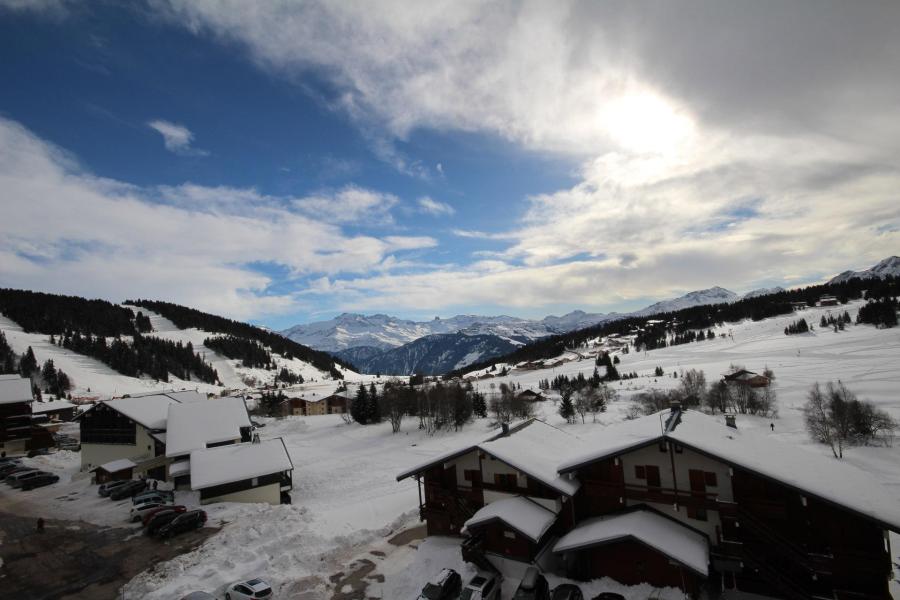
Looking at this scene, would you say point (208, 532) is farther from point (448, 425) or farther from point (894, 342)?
point (894, 342)

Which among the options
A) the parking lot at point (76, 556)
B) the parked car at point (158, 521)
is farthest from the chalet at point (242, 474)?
the parking lot at point (76, 556)

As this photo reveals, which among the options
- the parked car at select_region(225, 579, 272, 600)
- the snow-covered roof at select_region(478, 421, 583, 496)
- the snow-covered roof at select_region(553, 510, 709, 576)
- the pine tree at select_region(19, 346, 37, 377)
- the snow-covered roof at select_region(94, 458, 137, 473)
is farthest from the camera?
the pine tree at select_region(19, 346, 37, 377)

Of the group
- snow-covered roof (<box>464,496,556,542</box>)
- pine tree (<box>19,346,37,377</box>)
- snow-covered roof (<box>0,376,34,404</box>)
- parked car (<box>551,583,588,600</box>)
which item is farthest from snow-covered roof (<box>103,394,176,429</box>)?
pine tree (<box>19,346,37,377</box>)

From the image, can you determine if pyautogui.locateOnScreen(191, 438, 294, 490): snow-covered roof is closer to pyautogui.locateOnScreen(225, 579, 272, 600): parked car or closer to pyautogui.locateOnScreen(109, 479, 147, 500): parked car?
pyautogui.locateOnScreen(109, 479, 147, 500): parked car

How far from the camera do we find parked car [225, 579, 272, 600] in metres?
19.7

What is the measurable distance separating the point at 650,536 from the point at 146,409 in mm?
56744

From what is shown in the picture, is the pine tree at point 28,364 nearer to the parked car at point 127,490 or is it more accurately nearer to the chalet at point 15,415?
the chalet at point 15,415

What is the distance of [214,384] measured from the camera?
179625mm

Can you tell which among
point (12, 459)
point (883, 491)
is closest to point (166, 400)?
point (12, 459)

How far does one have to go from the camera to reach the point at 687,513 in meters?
22.1

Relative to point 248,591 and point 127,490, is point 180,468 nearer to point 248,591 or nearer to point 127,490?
point 127,490

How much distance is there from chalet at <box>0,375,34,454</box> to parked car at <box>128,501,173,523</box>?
140 feet

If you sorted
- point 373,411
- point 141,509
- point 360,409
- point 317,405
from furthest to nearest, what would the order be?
point 317,405
point 373,411
point 360,409
point 141,509

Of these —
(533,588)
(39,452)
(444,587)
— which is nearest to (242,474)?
(444,587)
